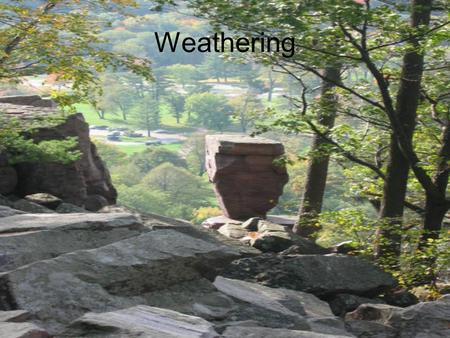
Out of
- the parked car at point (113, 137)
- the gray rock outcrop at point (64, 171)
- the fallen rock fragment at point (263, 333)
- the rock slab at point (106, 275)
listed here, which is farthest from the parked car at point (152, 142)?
the fallen rock fragment at point (263, 333)

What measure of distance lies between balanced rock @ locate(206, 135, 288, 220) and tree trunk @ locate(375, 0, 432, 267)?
567 cm

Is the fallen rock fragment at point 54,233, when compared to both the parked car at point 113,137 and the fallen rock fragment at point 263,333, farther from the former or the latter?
the parked car at point 113,137

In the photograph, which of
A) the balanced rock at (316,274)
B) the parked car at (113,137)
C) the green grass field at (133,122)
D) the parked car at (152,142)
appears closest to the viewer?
the balanced rock at (316,274)

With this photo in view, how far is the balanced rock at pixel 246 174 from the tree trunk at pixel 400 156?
567 cm

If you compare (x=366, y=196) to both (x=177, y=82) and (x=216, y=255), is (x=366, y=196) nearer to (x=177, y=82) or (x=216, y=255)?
(x=216, y=255)

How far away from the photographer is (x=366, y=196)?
15500 millimetres

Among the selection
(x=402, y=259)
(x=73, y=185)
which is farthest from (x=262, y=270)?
(x=73, y=185)

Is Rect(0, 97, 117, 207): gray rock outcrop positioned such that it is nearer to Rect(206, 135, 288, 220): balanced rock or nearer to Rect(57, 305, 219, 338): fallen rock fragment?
Rect(206, 135, 288, 220): balanced rock

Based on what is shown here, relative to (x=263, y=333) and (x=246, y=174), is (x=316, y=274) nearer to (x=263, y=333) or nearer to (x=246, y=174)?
(x=263, y=333)

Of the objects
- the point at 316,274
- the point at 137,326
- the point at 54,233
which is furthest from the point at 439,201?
the point at 137,326

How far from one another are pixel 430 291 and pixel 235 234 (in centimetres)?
540

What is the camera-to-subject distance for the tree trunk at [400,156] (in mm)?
12797

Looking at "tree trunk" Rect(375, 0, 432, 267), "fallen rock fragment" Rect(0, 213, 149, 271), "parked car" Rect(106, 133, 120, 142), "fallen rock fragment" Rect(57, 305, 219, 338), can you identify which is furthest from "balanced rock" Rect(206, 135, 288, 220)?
"parked car" Rect(106, 133, 120, 142)

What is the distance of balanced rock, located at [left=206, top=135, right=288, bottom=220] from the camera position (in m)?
19.0
